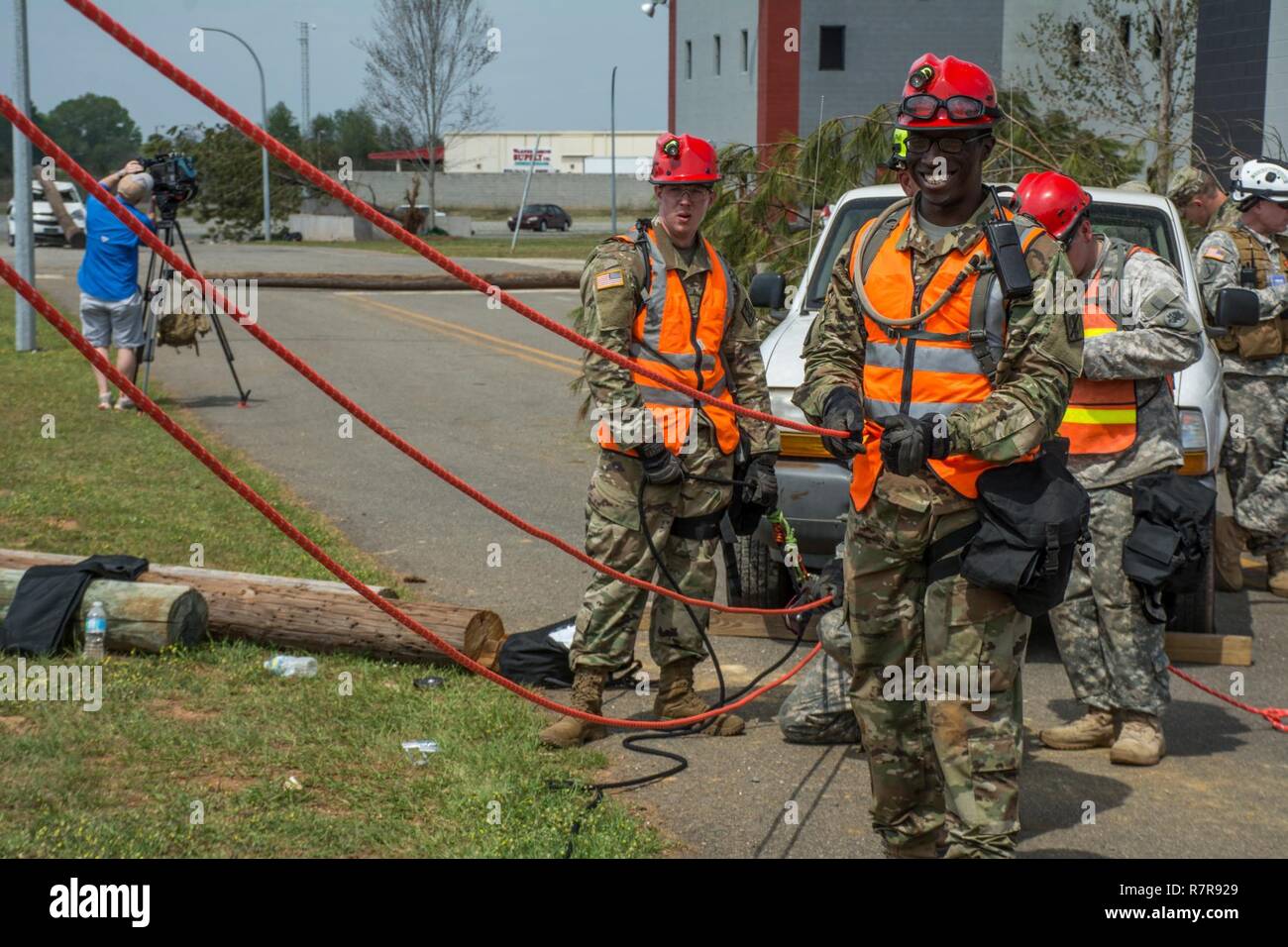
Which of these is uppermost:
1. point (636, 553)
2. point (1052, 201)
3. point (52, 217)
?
point (52, 217)

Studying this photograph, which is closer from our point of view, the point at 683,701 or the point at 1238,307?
the point at 683,701

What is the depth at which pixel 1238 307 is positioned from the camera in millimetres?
7426

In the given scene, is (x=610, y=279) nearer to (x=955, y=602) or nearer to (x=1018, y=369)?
(x=1018, y=369)

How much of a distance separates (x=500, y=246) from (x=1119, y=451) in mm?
45703

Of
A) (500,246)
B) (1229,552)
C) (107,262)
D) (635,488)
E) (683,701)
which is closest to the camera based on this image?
(635,488)

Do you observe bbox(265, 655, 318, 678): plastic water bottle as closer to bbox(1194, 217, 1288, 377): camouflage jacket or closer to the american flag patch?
the american flag patch

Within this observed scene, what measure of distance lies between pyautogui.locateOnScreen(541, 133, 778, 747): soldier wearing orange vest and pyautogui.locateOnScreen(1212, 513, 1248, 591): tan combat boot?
3.77 metres

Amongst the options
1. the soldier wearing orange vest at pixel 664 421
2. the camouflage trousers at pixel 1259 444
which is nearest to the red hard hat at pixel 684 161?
the soldier wearing orange vest at pixel 664 421

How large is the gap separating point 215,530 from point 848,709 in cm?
489

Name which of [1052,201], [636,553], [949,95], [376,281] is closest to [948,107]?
[949,95]

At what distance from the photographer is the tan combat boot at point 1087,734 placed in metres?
6.05

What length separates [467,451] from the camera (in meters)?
12.9

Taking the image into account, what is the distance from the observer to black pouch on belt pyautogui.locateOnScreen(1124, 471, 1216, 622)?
18.8 ft

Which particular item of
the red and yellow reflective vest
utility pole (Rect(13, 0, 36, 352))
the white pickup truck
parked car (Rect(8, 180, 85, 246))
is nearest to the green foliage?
parked car (Rect(8, 180, 85, 246))
